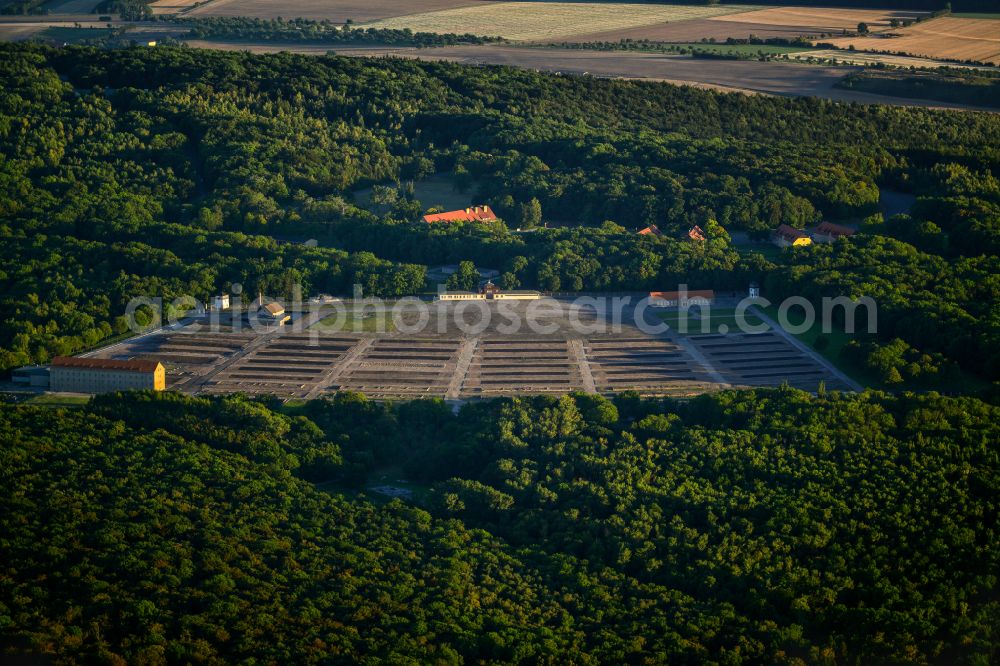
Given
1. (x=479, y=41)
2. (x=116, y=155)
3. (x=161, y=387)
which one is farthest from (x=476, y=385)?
(x=479, y=41)

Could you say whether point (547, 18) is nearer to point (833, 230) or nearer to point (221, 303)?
point (833, 230)

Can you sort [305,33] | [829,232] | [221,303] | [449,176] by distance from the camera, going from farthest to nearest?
[305,33] < [449,176] < [829,232] < [221,303]

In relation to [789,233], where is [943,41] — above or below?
above

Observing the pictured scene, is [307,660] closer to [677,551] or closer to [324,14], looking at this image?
[677,551]

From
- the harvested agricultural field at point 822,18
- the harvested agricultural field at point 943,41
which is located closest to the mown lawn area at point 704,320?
the harvested agricultural field at point 943,41

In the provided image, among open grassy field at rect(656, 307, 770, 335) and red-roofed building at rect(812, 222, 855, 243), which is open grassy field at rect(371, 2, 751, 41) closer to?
red-roofed building at rect(812, 222, 855, 243)

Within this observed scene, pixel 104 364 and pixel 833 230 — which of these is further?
A: pixel 833 230

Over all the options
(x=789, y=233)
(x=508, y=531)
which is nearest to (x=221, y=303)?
(x=508, y=531)

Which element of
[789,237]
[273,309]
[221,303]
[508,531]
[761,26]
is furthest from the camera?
[761,26]
